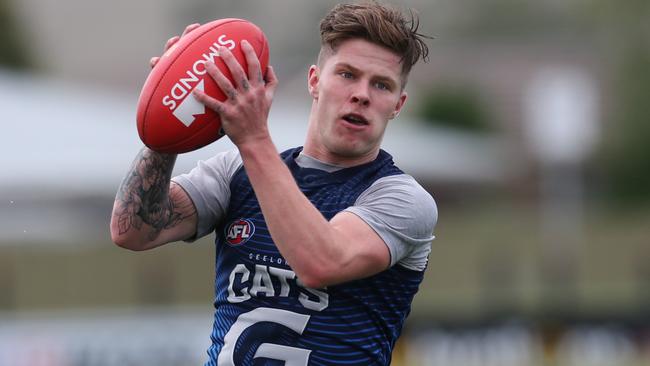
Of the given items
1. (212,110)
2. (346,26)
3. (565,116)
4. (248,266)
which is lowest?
(248,266)

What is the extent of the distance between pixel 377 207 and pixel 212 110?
65cm

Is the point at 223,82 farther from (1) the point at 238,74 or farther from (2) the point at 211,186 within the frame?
(2) the point at 211,186

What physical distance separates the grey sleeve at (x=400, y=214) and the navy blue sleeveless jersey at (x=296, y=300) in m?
0.06

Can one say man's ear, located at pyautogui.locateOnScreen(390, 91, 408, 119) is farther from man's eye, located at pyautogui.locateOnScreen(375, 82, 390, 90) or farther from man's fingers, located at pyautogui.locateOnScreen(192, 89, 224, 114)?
man's fingers, located at pyautogui.locateOnScreen(192, 89, 224, 114)

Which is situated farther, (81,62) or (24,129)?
(81,62)

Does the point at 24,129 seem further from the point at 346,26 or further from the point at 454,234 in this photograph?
the point at 346,26

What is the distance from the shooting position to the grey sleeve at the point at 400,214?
4.25m

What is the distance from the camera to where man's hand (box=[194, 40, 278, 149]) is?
4.03 metres

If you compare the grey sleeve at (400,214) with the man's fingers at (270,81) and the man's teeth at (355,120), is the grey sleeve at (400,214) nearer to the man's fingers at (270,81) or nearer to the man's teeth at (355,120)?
the man's teeth at (355,120)

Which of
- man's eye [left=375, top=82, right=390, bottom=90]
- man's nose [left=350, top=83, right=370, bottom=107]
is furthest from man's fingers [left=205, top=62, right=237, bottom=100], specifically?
man's eye [left=375, top=82, right=390, bottom=90]

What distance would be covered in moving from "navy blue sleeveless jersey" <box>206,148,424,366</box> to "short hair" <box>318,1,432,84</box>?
0.40 meters

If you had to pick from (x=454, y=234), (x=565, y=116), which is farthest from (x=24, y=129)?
(x=565, y=116)

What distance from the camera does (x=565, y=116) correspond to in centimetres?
2233

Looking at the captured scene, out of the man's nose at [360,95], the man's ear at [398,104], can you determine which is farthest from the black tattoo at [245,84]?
→ the man's ear at [398,104]
